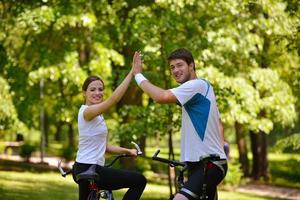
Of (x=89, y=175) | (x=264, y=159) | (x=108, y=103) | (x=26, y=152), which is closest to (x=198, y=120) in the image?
(x=108, y=103)

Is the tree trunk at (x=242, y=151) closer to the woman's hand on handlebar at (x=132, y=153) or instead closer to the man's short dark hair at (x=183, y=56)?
the woman's hand on handlebar at (x=132, y=153)

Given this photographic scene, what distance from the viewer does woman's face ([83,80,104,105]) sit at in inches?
255

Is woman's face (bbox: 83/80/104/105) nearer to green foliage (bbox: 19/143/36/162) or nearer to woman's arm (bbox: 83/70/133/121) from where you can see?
woman's arm (bbox: 83/70/133/121)

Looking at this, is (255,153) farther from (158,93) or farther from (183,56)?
(158,93)


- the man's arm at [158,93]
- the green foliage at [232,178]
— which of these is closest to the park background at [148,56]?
the green foliage at [232,178]

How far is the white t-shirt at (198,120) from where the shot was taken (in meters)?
5.37

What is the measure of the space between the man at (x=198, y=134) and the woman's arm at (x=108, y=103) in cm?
35

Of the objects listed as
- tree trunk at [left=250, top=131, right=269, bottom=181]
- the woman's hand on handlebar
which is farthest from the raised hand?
tree trunk at [left=250, top=131, right=269, bottom=181]

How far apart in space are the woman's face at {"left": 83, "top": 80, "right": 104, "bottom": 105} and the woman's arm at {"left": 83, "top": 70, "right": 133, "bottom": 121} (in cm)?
18

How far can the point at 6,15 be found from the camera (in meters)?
21.4

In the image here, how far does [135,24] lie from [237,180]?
13.7m

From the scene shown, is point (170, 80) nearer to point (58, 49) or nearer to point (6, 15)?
point (58, 49)

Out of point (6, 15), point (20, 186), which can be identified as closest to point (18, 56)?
point (6, 15)

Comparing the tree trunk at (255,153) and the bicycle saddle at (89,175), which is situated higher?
the bicycle saddle at (89,175)
